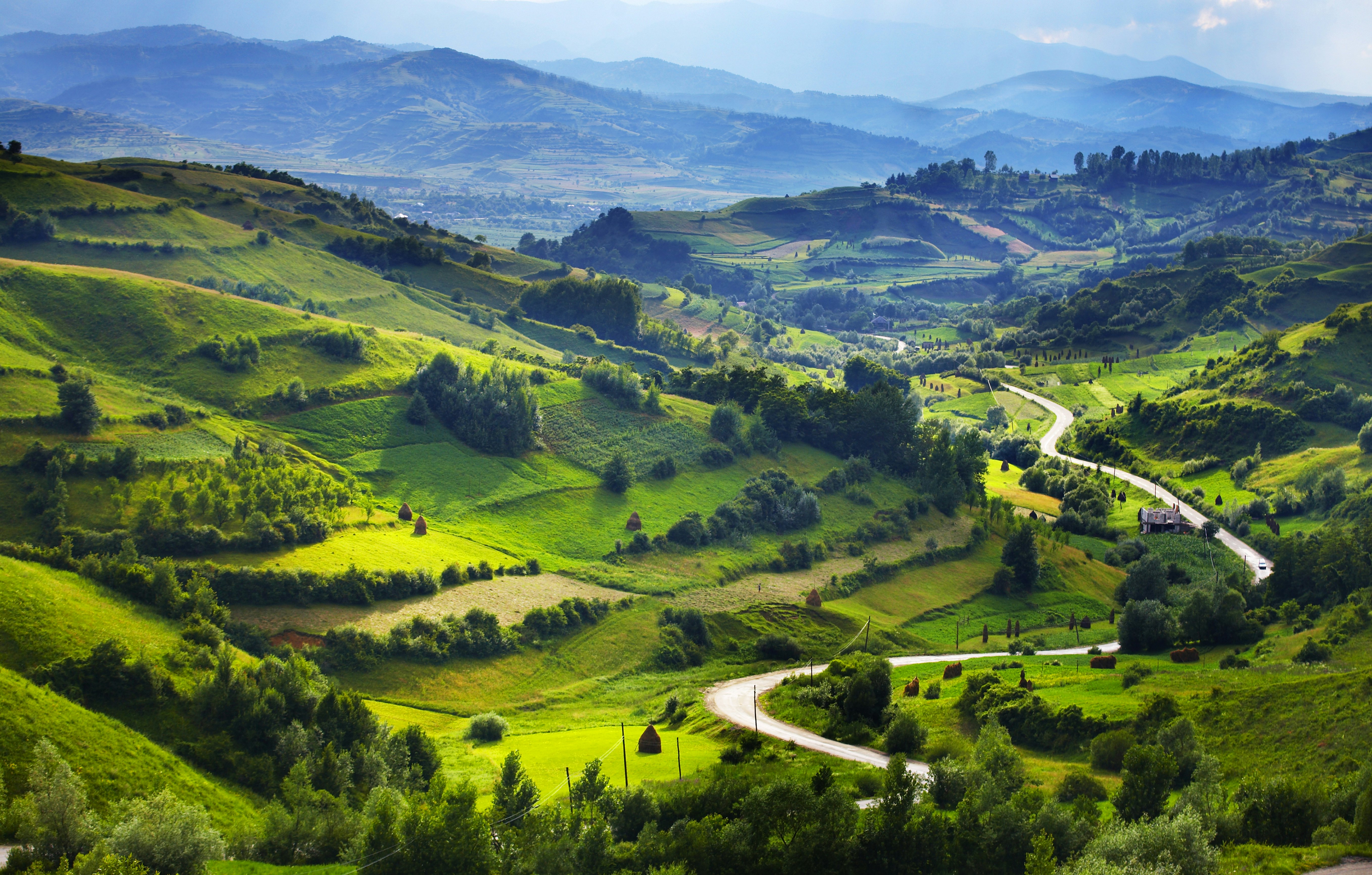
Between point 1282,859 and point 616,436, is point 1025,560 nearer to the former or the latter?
point 616,436

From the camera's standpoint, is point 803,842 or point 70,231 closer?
point 803,842

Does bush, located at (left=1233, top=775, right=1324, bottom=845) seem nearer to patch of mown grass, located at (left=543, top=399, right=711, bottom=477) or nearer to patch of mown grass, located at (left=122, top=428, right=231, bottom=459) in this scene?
patch of mown grass, located at (left=122, top=428, right=231, bottom=459)

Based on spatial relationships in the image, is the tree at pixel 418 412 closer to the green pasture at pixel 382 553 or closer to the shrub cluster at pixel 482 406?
the shrub cluster at pixel 482 406

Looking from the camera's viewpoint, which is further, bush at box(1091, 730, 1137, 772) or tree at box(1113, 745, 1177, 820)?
bush at box(1091, 730, 1137, 772)

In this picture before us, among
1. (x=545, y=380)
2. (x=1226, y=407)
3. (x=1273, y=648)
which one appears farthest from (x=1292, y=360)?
(x=545, y=380)

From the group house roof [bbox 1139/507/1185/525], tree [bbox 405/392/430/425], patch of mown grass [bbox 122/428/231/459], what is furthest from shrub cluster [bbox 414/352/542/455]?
house roof [bbox 1139/507/1185/525]

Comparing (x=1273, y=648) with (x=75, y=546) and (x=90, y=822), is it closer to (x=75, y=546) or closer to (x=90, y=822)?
(x=90, y=822)
